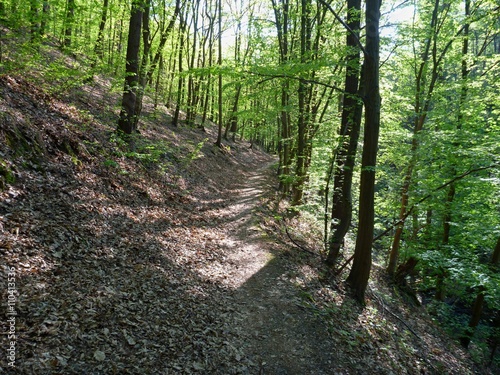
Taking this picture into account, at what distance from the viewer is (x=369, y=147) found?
6875 mm

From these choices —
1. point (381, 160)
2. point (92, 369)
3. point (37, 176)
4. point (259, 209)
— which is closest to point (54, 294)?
point (92, 369)

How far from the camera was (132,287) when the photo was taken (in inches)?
202

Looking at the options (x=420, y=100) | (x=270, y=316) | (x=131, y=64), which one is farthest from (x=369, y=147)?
(x=420, y=100)

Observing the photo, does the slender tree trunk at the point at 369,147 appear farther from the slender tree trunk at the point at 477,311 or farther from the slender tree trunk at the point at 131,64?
the slender tree trunk at the point at 131,64

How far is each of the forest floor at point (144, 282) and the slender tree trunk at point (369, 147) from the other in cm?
92

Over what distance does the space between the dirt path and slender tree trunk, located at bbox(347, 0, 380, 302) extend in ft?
5.91

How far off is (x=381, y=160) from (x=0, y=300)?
43.4ft

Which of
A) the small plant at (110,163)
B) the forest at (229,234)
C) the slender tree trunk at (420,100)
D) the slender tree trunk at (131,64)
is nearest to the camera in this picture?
the forest at (229,234)

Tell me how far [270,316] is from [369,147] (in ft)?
14.2

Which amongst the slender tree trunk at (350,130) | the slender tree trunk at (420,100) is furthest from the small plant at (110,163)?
the slender tree trunk at (420,100)

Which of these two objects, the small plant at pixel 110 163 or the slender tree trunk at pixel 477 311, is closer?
the small plant at pixel 110 163

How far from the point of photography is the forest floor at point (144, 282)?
12.8 feet

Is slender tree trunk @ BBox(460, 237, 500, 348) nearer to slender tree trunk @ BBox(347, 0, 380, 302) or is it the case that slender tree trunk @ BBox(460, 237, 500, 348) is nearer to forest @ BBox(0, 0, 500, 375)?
forest @ BBox(0, 0, 500, 375)

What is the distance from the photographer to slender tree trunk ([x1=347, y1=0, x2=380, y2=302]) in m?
6.40
